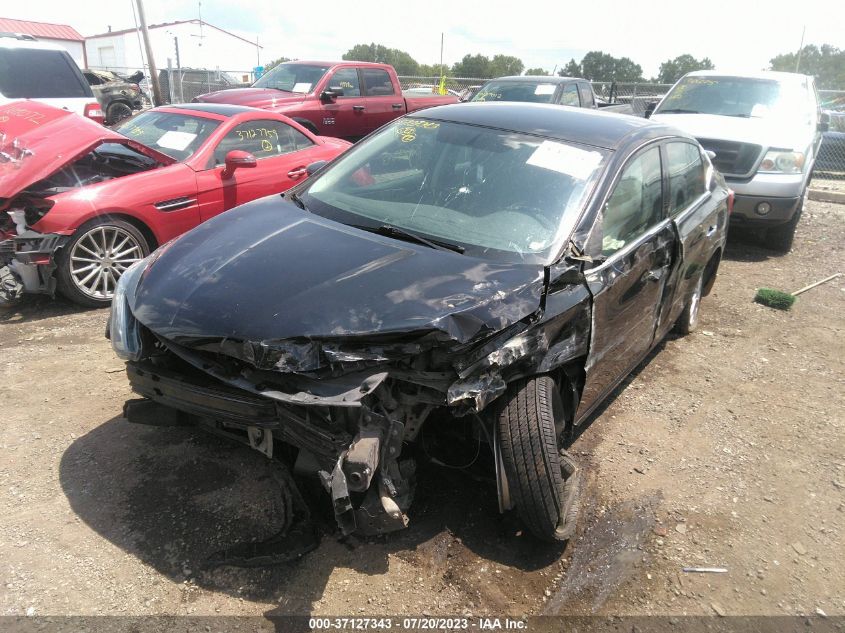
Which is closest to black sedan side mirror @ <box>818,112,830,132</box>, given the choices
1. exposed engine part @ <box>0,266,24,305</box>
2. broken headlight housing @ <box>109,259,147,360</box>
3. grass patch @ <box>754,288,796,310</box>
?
grass patch @ <box>754,288,796,310</box>

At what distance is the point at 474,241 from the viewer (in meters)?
2.97

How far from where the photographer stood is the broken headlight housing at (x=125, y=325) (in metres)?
2.66

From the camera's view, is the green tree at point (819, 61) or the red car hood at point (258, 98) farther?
the green tree at point (819, 61)

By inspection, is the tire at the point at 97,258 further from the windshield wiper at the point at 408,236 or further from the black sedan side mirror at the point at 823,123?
the black sedan side mirror at the point at 823,123

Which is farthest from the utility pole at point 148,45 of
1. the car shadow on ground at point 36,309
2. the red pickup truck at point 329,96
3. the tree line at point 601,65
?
the tree line at point 601,65

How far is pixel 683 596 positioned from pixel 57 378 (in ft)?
12.2

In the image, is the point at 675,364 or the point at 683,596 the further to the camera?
the point at 675,364

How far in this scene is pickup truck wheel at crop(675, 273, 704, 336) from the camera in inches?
189

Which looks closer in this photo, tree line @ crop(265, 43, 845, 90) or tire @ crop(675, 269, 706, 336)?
tire @ crop(675, 269, 706, 336)

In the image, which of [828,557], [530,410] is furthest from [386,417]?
[828,557]

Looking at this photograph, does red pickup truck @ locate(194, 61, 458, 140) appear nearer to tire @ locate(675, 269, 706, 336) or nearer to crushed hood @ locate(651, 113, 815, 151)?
crushed hood @ locate(651, 113, 815, 151)

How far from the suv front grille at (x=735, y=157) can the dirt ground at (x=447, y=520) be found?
3841 millimetres

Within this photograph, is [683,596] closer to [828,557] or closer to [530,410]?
[828,557]

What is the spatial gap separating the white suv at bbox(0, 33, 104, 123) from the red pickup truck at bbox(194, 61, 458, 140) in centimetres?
168
